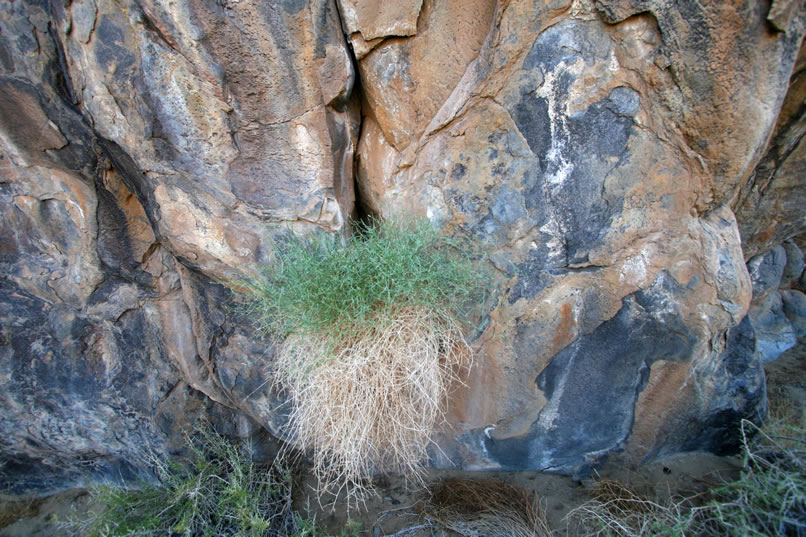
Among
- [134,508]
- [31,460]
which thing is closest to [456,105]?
[134,508]

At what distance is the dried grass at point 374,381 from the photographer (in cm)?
173

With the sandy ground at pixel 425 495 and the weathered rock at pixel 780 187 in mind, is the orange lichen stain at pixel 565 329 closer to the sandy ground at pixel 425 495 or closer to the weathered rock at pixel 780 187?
the sandy ground at pixel 425 495

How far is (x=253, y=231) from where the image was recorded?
1921 mm

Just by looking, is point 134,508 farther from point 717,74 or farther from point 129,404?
point 717,74

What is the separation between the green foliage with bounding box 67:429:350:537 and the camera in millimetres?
1907

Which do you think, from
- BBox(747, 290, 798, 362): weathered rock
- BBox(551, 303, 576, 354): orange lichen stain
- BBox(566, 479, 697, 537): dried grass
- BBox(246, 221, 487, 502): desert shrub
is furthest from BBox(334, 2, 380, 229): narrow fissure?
BBox(747, 290, 798, 362): weathered rock

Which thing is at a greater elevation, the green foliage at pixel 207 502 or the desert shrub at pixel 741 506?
the green foliage at pixel 207 502

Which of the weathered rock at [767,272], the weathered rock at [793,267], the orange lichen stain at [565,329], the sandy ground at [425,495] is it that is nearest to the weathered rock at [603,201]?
the orange lichen stain at [565,329]

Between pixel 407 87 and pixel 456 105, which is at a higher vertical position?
pixel 407 87

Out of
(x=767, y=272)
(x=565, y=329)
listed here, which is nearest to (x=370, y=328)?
(x=565, y=329)

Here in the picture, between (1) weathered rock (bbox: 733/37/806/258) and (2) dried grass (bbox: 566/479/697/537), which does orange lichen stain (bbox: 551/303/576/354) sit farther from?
(1) weathered rock (bbox: 733/37/806/258)

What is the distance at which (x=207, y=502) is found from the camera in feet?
6.66

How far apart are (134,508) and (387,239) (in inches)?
77.6

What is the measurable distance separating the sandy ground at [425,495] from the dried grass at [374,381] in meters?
0.42
